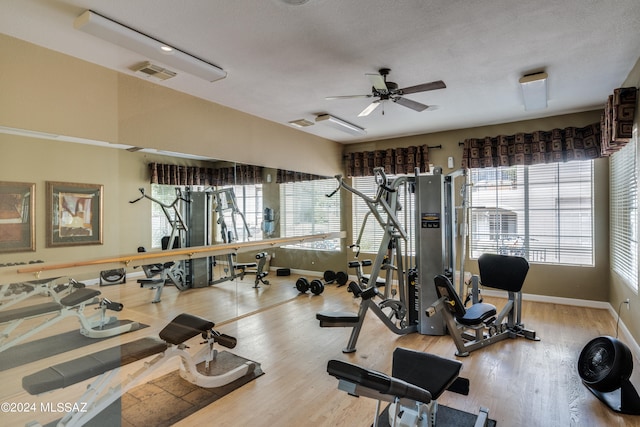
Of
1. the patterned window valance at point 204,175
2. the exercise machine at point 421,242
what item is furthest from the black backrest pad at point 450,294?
the patterned window valance at point 204,175

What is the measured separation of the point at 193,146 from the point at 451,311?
308 centimetres

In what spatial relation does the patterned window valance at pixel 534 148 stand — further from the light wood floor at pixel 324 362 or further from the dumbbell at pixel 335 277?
the dumbbell at pixel 335 277

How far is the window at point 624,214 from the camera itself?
3.17 m

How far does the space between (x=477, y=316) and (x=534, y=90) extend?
233 centimetres

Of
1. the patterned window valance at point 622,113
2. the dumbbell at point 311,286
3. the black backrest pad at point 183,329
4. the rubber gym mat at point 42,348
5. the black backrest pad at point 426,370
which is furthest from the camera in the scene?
the dumbbell at point 311,286

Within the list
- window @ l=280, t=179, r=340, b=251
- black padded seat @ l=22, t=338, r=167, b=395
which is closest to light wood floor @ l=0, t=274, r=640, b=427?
black padded seat @ l=22, t=338, r=167, b=395

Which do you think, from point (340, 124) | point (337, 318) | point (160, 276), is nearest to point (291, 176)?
point (340, 124)

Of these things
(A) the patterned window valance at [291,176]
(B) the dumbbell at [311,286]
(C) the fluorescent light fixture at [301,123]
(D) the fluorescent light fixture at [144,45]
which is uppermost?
(C) the fluorescent light fixture at [301,123]

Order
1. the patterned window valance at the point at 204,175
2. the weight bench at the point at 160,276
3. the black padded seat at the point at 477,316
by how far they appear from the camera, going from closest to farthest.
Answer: the black padded seat at the point at 477,316
the weight bench at the point at 160,276
the patterned window valance at the point at 204,175

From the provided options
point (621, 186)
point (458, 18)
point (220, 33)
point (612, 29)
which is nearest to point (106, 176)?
point (220, 33)

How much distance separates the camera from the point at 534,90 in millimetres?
3449

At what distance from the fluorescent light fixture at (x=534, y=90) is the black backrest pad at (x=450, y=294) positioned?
2.03m

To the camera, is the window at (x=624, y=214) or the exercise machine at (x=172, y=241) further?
the exercise machine at (x=172, y=241)

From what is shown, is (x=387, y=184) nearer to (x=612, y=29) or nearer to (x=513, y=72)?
(x=513, y=72)
